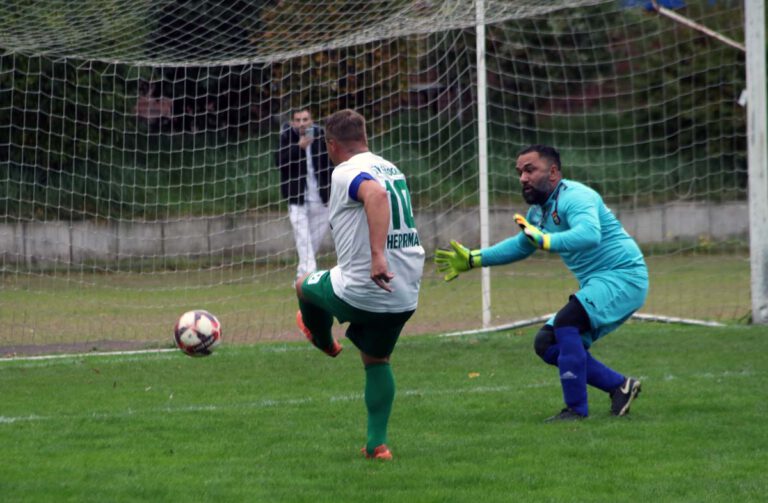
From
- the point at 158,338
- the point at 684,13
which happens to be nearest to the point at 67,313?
the point at 158,338

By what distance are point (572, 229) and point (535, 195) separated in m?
0.42

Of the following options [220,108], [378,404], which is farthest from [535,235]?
[220,108]

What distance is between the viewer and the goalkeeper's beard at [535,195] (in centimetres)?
709

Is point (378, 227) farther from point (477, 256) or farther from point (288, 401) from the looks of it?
point (288, 401)

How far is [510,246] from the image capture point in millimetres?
7137

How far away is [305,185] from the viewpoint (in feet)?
43.5

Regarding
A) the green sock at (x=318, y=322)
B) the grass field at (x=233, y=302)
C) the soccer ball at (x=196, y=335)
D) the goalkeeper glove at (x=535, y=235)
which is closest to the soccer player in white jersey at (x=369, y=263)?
the green sock at (x=318, y=322)

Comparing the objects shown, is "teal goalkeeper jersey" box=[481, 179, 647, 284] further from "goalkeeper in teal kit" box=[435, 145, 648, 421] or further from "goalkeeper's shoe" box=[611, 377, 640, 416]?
"goalkeeper's shoe" box=[611, 377, 640, 416]

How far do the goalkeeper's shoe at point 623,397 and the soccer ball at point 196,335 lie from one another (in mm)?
2317

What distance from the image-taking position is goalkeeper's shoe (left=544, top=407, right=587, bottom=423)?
6906 mm

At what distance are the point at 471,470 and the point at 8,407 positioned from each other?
3.43 metres

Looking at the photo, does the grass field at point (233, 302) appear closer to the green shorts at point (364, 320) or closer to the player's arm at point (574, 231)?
the player's arm at point (574, 231)

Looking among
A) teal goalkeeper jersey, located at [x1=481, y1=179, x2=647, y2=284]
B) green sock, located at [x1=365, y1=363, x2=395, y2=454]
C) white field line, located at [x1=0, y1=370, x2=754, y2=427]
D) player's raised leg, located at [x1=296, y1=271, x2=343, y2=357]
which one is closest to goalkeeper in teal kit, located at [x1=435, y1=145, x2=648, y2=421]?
teal goalkeeper jersey, located at [x1=481, y1=179, x2=647, y2=284]

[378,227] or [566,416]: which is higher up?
[378,227]
